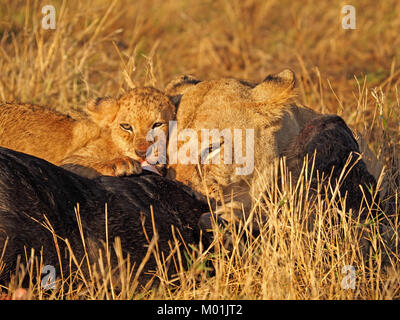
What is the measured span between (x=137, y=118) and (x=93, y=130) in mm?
362

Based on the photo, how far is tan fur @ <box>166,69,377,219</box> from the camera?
145 inches

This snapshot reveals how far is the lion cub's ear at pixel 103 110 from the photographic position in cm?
436

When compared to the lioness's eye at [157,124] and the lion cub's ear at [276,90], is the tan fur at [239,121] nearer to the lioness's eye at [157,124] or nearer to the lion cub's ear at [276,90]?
the lion cub's ear at [276,90]

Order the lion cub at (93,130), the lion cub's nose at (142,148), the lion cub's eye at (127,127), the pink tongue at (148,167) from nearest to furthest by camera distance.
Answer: the pink tongue at (148,167) → the lion cub's nose at (142,148) → the lion cub at (93,130) → the lion cub's eye at (127,127)

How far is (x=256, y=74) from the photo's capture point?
28.2ft

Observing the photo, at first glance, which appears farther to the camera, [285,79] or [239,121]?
[285,79]

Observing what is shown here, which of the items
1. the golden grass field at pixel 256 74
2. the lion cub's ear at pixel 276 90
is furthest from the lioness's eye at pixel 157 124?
the golden grass field at pixel 256 74

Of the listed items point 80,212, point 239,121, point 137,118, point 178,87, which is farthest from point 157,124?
point 80,212

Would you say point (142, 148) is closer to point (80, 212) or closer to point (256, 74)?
point (80, 212)

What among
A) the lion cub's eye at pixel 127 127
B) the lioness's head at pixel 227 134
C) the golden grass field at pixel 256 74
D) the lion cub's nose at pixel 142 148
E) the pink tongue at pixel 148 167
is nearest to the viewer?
the golden grass field at pixel 256 74

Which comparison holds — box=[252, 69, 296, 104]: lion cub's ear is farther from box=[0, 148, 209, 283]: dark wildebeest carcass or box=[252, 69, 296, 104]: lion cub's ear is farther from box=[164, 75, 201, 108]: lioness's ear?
box=[0, 148, 209, 283]: dark wildebeest carcass

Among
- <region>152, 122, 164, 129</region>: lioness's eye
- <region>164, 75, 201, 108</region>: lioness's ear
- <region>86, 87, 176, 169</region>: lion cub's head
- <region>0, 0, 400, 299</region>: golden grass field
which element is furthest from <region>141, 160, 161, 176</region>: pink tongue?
<region>0, 0, 400, 299</region>: golden grass field

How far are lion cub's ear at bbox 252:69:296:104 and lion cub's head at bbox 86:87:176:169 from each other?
0.52 metres
